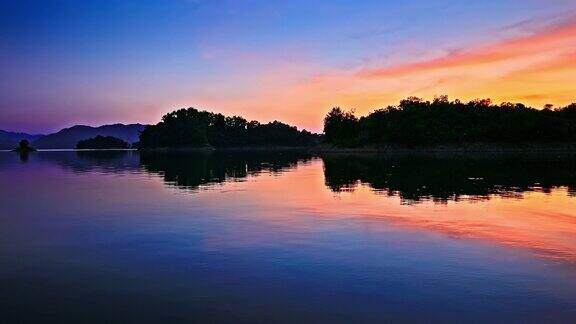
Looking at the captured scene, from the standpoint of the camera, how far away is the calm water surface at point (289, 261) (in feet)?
32.1

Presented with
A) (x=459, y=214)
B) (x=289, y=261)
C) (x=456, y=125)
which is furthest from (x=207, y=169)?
(x=456, y=125)

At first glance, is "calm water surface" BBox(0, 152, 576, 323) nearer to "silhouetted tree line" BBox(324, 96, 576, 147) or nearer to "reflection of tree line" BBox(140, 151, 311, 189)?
"reflection of tree line" BBox(140, 151, 311, 189)

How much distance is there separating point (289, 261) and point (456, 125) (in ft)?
559

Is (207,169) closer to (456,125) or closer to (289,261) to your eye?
(289,261)

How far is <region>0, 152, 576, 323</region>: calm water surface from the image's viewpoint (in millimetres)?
9773

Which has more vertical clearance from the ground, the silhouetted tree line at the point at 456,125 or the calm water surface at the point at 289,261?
the silhouetted tree line at the point at 456,125

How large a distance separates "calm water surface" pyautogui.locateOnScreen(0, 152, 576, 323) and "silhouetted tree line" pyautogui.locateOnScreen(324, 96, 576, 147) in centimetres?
14013

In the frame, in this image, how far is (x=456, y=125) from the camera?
562ft

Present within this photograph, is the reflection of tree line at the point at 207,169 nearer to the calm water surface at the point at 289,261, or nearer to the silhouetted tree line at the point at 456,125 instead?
the calm water surface at the point at 289,261

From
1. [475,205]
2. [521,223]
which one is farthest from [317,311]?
[475,205]

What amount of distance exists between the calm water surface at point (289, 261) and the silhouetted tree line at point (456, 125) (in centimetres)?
14013

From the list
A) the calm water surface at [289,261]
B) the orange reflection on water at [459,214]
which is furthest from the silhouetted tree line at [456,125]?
the calm water surface at [289,261]

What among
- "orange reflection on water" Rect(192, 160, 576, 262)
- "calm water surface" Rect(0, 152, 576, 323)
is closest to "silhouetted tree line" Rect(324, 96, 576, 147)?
"orange reflection on water" Rect(192, 160, 576, 262)

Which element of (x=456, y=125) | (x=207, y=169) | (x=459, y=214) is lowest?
(x=459, y=214)
